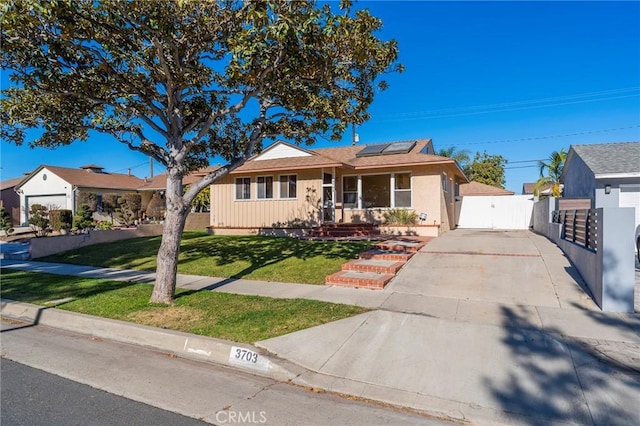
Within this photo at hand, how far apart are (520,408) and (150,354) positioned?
4.64 m

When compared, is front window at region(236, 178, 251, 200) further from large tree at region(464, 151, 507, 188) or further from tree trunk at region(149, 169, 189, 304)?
large tree at region(464, 151, 507, 188)

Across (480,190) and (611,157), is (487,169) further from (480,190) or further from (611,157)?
(611,157)

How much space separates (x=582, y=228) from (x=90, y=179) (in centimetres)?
3310

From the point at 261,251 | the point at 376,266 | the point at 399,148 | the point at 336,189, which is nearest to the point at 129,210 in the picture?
the point at 336,189

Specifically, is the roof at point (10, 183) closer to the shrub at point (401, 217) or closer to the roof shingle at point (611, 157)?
the shrub at point (401, 217)

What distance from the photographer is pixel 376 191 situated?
17719mm

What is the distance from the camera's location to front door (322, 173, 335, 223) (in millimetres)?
16812

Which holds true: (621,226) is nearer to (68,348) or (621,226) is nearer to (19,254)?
(68,348)

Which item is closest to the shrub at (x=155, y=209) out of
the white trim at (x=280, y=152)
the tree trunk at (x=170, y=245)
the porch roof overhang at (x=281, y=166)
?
the porch roof overhang at (x=281, y=166)

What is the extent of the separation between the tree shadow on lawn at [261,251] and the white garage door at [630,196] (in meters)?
9.37

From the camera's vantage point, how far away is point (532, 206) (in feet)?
62.8

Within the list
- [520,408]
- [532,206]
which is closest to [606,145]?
[532,206]

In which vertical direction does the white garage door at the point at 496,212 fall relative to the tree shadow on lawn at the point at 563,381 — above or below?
above

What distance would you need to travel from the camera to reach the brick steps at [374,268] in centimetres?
794
